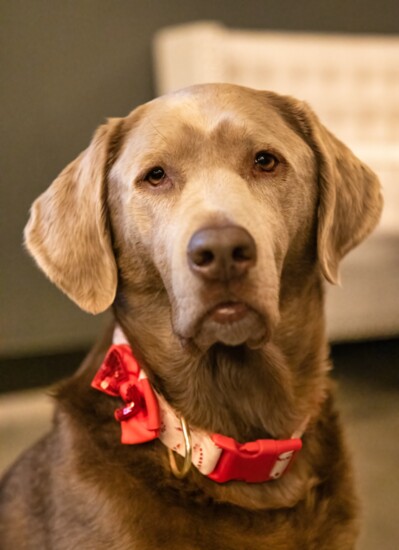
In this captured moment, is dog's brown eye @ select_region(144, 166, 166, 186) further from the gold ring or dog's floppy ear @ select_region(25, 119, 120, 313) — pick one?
the gold ring

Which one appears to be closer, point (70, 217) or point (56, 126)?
point (70, 217)

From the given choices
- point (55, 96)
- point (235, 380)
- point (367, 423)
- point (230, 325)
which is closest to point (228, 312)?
point (230, 325)

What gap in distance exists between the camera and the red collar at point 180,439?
4.29 feet

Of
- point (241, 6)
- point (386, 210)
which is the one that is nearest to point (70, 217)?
point (386, 210)

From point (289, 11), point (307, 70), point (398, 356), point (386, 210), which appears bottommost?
point (398, 356)

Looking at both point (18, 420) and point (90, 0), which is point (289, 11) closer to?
point (90, 0)

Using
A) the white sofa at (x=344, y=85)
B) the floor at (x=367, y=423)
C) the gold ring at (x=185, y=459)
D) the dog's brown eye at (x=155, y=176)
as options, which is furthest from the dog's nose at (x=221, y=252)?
the white sofa at (x=344, y=85)

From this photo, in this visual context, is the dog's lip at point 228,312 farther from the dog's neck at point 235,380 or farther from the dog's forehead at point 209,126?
the dog's forehead at point 209,126

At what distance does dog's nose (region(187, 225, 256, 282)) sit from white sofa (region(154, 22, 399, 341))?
1532mm

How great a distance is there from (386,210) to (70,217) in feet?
4.96

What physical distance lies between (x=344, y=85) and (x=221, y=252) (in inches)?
97.5

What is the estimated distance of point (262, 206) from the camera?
1.31 m

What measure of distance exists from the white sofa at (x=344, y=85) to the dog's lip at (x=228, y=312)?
151cm

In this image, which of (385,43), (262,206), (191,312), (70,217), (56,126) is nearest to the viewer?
(191,312)
